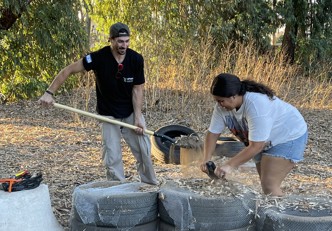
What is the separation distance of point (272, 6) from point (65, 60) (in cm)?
882

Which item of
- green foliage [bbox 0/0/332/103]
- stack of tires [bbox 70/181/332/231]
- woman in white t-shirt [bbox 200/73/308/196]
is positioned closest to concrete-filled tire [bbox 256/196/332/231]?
stack of tires [bbox 70/181/332/231]

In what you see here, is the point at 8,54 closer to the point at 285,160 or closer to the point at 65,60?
the point at 65,60

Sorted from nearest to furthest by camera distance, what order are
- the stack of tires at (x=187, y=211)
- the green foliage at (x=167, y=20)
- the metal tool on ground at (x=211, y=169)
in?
the stack of tires at (x=187, y=211)
the metal tool on ground at (x=211, y=169)
the green foliage at (x=167, y=20)

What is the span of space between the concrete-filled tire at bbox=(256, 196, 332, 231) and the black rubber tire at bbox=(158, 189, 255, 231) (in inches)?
4.3

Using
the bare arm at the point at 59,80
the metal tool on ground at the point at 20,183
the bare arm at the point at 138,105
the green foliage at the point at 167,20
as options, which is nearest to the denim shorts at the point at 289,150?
the bare arm at the point at 138,105

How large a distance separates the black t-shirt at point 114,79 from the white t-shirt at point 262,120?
118 cm

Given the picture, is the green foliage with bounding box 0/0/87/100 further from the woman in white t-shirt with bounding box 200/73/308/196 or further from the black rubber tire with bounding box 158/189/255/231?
the black rubber tire with bounding box 158/189/255/231

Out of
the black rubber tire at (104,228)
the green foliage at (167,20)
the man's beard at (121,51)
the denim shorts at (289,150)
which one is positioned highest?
the green foliage at (167,20)

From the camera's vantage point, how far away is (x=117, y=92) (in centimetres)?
490

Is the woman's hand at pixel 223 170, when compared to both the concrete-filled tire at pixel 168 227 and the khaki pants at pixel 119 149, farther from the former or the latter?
the khaki pants at pixel 119 149

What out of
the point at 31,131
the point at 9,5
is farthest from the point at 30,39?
the point at 31,131

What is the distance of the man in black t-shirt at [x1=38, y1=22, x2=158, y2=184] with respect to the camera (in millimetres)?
4797

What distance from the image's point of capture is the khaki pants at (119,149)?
16.4 ft

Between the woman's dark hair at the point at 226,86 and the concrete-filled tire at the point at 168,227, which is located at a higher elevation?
the woman's dark hair at the point at 226,86
